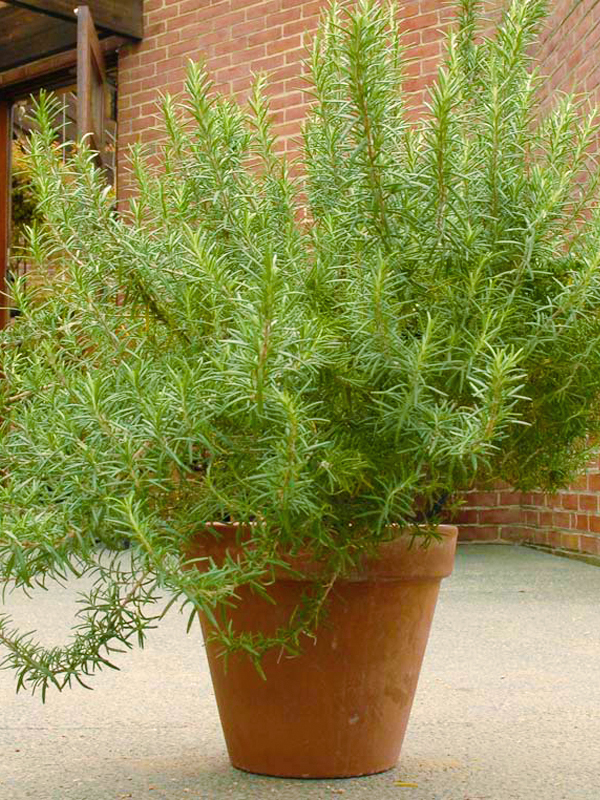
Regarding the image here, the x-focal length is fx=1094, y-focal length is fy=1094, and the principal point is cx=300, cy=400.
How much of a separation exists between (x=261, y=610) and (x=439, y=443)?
0.57 metres

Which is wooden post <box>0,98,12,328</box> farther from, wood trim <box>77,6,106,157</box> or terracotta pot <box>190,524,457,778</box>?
terracotta pot <box>190,524,457,778</box>

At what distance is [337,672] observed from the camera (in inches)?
80.0

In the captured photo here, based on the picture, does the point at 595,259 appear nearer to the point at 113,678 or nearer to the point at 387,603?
the point at 387,603

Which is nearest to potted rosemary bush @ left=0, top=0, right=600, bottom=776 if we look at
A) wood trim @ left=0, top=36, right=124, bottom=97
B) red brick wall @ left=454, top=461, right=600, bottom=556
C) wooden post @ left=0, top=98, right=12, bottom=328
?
red brick wall @ left=454, top=461, right=600, bottom=556

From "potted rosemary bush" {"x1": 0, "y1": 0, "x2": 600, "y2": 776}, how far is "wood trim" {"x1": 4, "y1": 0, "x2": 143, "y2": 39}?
5.28 metres

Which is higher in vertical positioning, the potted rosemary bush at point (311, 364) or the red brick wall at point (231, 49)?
the red brick wall at point (231, 49)

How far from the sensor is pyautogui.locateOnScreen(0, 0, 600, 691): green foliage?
5.32ft

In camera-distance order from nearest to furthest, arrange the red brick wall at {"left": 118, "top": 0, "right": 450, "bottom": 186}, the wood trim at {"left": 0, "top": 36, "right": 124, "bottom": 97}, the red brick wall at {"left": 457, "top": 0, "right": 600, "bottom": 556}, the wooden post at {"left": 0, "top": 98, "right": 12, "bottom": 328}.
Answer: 1. the red brick wall at {"left": 457, "top": 0, "right": 600, "bottom": 556}
2. the red brick wall at {"left": 118, "top": 0, "right": 450, "bottom": 186}
3. the wood trim at {"left": 0, "top": 36, "right": 124, "bottom": 97}
4. the wooden post at {"left": 0, "top": 98, "right": 12, "bottom": 328}

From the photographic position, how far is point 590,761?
91.5 inches

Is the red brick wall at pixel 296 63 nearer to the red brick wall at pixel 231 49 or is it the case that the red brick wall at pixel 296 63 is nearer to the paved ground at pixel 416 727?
the red brick wall at pixel 231 49

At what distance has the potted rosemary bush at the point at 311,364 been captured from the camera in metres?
1.63

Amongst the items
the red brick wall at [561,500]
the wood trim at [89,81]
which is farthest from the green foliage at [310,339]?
the wood trim at [89,81]

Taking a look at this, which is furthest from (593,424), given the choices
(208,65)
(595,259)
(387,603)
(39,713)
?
(208,65)

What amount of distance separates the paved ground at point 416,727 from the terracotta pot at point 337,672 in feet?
0.19
